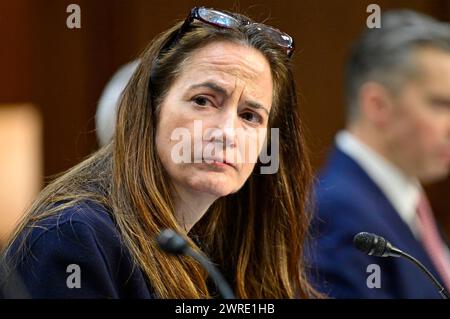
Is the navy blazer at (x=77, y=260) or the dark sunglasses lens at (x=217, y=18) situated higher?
the dark sunglasses lens at (x=217, y=18)

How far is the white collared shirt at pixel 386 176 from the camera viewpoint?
2.78 m

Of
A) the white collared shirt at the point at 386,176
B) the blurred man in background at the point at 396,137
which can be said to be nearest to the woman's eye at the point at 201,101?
the blurred man in background at the point at 396,137

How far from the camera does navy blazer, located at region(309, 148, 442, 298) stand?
2449 mm

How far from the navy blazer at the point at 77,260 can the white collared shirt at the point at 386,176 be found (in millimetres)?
1177

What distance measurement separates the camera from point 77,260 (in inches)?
65.1

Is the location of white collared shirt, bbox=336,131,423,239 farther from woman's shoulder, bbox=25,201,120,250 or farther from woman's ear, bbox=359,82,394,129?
woman's shoulder, bbox=25,201,120,250

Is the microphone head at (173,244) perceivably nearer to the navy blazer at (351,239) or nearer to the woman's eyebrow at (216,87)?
the woman's eyebrow at (216,87)

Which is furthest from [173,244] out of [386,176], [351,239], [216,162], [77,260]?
[386,176]

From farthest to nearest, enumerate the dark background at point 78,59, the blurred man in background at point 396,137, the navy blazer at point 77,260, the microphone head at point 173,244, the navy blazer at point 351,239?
1. the dark background at point 78,59
2. the blurred man in background at point 396,137
3. the navy blazer at point 351,239
4. the navy blazer at point 77,260
5. the microphone head at point 173,244

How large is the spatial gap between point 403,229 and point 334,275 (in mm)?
313

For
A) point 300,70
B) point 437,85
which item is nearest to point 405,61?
point 437,85

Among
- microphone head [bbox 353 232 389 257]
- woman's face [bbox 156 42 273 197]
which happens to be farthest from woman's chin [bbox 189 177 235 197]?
→ microphone head [bbox 353 232 389 257]

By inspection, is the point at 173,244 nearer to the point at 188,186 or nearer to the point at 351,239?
the point at 188,186

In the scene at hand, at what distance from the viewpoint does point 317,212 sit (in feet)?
8.31
